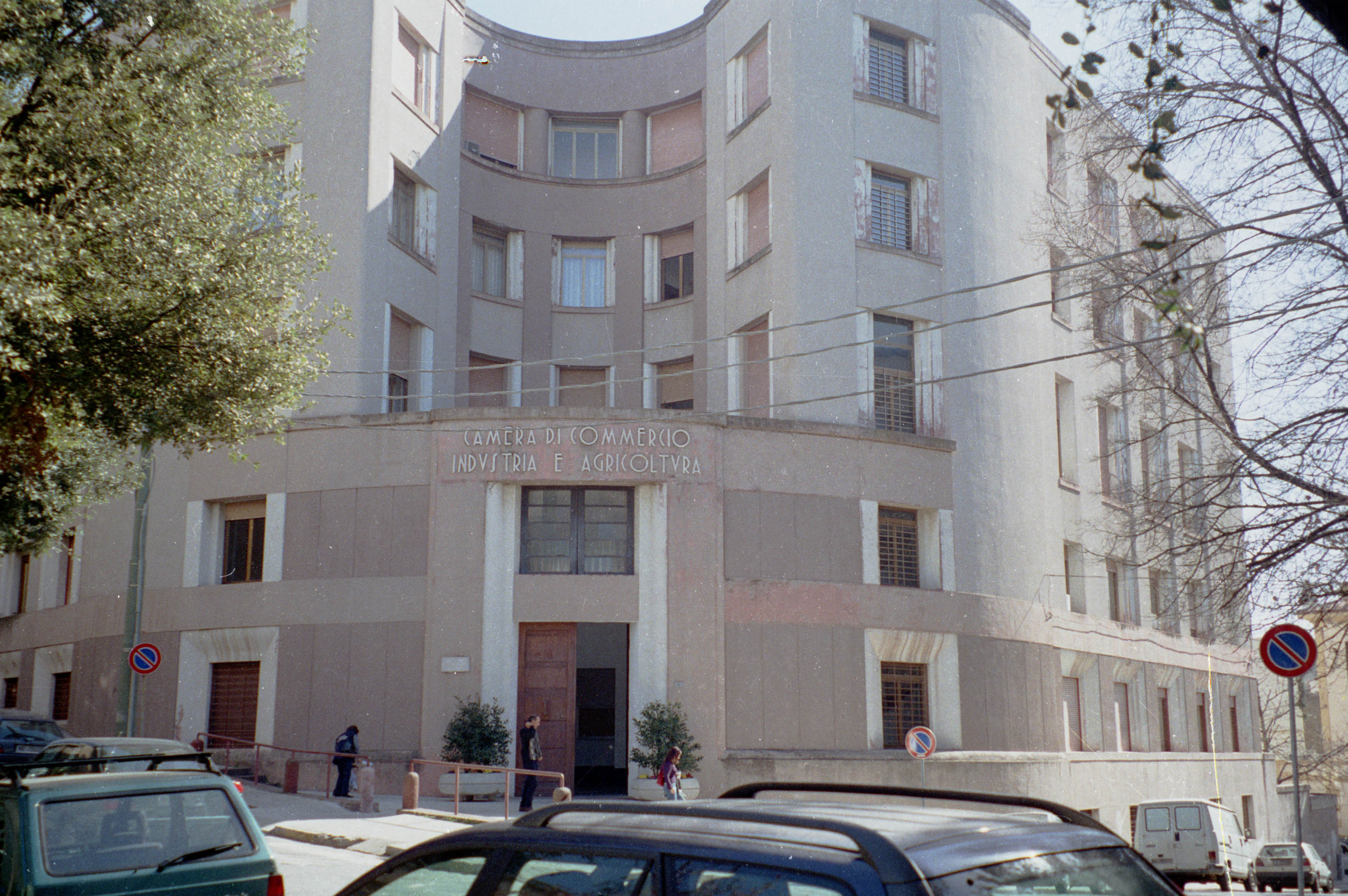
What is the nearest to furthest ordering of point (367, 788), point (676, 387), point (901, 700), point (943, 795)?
point (943, 795), point (367, 788), point (901, 700), point (676, 387)

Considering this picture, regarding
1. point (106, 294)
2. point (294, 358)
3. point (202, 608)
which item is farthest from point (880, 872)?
point (202, 608)

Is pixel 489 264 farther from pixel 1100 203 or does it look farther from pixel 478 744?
pixel 1100 203

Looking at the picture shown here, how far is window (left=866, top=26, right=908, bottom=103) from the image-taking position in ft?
91.1

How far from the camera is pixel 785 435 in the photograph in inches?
971

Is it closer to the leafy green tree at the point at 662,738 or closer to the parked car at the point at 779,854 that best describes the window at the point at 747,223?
the leafy green tree at the point at 662,738

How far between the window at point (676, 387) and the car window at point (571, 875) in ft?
84.2

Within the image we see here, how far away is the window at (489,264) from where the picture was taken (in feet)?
98.6

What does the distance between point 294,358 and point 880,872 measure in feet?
45.8

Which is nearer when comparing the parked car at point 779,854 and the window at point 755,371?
the parked car at point 779,854

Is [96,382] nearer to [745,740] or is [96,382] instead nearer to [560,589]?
[560,589]

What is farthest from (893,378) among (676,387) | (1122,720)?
(1122,720)

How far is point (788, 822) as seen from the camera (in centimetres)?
327

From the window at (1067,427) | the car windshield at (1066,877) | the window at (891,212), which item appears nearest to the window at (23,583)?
the window at (891,212)

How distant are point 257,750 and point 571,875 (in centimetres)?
2078
